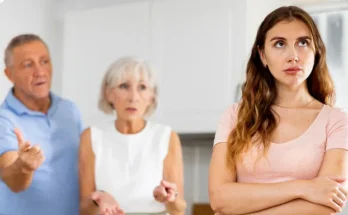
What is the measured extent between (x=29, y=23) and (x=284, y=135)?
27.7 inches

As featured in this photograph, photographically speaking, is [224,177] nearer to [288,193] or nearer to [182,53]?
[288,193]

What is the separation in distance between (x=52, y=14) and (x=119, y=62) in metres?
0.22

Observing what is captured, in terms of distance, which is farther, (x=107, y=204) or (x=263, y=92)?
(x=107, y=204)

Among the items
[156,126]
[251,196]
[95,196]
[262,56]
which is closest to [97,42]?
[156,126]

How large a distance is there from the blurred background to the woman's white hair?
0.08m

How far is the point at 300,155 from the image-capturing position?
3.01 ft

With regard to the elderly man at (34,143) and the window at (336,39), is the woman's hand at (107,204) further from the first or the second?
the window at (336,39)

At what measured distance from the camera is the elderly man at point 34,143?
1197mm

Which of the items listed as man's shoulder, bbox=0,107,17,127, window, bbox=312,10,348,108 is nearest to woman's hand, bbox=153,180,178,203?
man's shoulder, bbox=0,107,17,127

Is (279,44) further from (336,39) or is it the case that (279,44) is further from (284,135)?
(336,39)

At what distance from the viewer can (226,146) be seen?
3.13ft

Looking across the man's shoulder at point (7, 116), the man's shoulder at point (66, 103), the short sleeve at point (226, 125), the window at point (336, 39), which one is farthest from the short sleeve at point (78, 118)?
the window at point (336, 39)

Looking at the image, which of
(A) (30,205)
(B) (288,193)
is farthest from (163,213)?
(B) (288,193)

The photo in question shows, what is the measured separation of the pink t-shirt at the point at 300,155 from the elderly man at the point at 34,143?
18.2 inches
